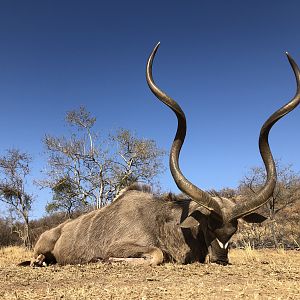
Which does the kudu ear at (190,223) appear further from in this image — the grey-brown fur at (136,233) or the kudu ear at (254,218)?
the kudu ear at (254,218)

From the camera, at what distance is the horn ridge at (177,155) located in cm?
610

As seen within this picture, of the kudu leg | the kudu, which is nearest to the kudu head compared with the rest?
the kudu

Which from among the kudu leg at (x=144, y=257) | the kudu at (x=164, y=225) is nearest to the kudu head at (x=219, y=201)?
the kudu at (x=164, y=225)

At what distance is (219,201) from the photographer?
654 centimetres

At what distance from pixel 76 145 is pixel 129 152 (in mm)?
2761

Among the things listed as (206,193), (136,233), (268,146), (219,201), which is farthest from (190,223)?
(268,146)

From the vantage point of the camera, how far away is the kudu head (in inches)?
234

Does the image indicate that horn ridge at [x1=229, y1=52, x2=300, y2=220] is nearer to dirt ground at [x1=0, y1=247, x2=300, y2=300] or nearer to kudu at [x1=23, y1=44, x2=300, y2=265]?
kudu at [x1=23, y1=44, x2=300, y2=265]

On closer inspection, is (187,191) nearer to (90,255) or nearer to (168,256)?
(168,256)

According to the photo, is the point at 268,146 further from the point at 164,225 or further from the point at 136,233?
the point at 136,233

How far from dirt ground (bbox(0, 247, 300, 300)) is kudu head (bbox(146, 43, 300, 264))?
597 millimetres

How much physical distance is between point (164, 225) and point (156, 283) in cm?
275

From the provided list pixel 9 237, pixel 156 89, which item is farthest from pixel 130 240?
pixel 9 237

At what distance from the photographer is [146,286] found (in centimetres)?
396
